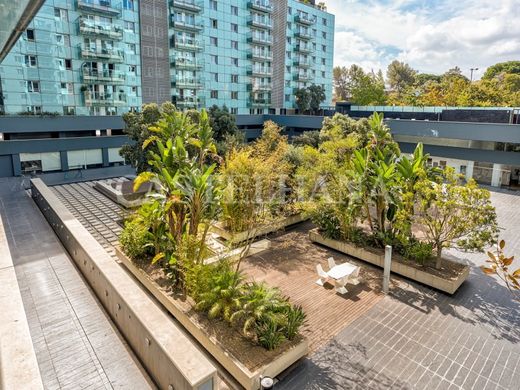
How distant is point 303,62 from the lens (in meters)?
51.2

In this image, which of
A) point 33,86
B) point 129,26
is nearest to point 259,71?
point 129,26

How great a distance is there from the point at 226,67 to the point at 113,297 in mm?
38119

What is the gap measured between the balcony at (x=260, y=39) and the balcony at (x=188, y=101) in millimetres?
10703

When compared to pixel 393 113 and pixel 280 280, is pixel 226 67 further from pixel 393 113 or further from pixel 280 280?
pixel 280 280

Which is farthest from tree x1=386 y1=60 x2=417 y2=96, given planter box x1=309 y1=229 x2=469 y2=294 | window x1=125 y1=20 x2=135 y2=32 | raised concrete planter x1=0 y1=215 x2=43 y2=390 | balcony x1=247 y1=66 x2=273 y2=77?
raised concrete planter x1=0 y1=215 x2=43 y2=390

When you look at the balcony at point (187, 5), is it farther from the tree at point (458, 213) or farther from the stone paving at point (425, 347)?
the stone paving at point (425, 347)

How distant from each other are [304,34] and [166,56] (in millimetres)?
22277

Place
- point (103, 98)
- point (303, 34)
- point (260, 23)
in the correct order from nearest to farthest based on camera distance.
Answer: point (103, 98), point (260, 23), point (303, 34)

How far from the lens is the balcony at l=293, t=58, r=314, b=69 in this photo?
50.4 meters

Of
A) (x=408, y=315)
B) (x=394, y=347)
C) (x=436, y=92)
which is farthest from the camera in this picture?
(x=436, y=92)

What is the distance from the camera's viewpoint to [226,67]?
42.5 m

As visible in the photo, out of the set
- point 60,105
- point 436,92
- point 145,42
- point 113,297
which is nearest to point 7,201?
point 60,105

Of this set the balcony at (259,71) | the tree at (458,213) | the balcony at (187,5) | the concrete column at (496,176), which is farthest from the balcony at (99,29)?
the concrete column at (496,176)

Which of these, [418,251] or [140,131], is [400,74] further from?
[418,251]
